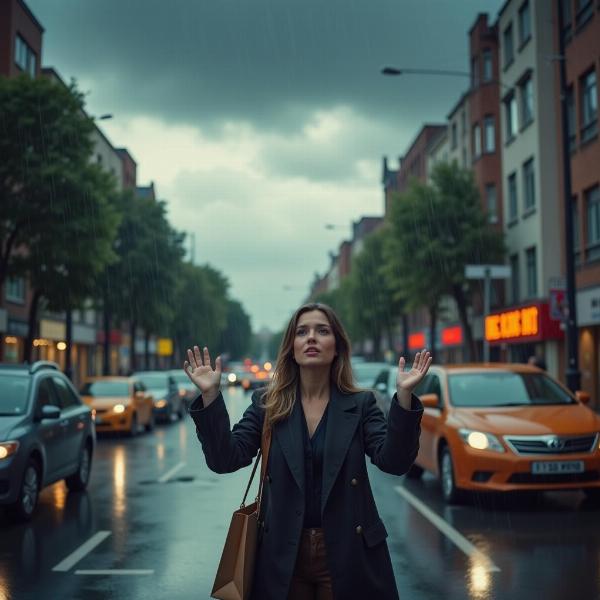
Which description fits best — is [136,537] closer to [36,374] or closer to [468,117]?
[36,374]

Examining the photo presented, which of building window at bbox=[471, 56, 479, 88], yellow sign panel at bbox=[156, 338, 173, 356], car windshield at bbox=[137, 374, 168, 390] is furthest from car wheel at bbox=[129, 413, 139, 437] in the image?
yellow sign panel at bbox=[156, 338, 173, 356]

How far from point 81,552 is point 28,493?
6.58 ft

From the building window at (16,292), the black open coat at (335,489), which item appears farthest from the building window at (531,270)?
the black open coat at (335,489)

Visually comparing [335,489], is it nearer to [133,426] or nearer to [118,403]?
[118,403]

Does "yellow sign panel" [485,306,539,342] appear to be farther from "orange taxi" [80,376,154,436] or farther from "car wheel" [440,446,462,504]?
"car wheel" [440,446,462,504]

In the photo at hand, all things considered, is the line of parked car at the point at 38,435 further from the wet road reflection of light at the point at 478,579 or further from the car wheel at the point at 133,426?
the car wheel at the point at 133,426

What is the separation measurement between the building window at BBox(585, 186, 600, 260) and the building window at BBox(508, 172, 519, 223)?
959 cm

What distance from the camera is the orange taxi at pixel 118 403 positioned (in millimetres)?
21891

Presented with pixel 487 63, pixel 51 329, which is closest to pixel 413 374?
pixel 487 63

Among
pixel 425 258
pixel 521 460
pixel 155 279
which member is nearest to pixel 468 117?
pixel 425 258

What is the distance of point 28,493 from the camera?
968 centimetres

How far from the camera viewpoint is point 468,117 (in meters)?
45.1

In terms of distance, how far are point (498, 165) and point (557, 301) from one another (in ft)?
81.1

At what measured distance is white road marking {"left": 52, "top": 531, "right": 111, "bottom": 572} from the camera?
7.32 meters
